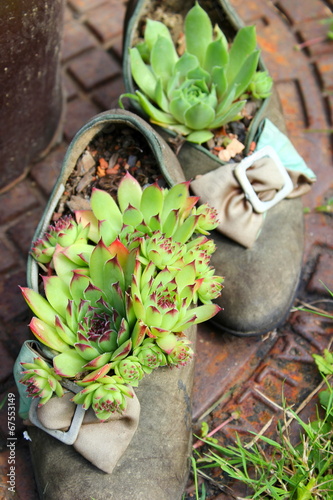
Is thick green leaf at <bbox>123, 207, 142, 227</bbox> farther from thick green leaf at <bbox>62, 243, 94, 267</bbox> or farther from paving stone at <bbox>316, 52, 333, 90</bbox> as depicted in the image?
paving stone at <bbox>316, 52, 333, 90</bbox>

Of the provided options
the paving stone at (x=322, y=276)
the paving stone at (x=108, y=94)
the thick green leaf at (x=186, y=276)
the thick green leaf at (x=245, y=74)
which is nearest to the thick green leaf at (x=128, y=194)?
the thick green leaf at (x=186, y=276)

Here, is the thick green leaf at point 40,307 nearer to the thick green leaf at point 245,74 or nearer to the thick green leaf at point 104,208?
the thick green leaf at point 104,208

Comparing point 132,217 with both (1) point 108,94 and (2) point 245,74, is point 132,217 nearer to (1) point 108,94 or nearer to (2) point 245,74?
(2) point 245,74

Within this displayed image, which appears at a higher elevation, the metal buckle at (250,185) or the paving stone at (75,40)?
the paving stone at (75,40)

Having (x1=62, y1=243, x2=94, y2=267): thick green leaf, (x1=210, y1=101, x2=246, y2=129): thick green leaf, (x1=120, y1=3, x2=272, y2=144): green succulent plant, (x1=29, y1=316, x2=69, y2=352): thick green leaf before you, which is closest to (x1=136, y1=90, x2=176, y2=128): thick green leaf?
(x1=120, y1=3, x2=272, y2=144): green succulent plant

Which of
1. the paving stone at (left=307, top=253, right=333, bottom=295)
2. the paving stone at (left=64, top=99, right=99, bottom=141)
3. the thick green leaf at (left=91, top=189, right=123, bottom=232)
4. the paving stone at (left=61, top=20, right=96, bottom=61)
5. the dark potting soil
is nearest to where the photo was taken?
the thick green leaf at (left=91, top=189, right=123, bottom=232)

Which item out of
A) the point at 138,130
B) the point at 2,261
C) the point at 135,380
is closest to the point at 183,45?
the point at 138,130

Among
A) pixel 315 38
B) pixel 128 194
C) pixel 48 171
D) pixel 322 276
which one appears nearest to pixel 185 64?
pixel 128 194
